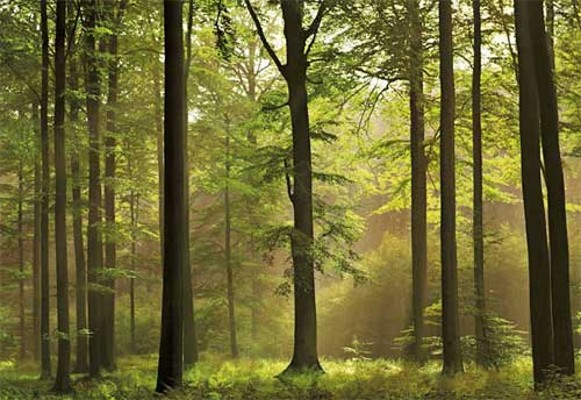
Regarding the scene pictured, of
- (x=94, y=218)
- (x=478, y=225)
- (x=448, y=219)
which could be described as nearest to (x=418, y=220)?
(x=478, y=225)

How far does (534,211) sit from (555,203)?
0.38 meters

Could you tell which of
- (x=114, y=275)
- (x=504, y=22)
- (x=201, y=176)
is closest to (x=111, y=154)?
(x=114, y=275)

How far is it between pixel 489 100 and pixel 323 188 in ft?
39.2

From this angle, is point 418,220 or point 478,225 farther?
point 418,220

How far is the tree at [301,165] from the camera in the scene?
14.7 m

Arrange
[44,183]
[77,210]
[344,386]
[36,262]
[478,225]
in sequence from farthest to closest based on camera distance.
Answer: [36,262] < [77,210] < [44,183] < [478,225] < [344,386]

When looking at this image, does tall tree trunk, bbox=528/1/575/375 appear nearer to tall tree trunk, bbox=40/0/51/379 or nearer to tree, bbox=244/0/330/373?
tree, bbox=244/0/330/373

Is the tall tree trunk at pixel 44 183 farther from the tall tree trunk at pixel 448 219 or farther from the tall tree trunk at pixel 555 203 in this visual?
the tall tree trunk at pixel 555 203

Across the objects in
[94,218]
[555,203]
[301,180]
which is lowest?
[555,203]

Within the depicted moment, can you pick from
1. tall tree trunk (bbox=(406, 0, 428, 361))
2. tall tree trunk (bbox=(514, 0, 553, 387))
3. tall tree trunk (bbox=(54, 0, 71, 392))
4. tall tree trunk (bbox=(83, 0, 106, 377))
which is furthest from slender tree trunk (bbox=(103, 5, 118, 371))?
tall tree trunk (bbox=(514, 0, 553, 387))

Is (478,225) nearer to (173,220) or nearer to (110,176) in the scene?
(173,220)

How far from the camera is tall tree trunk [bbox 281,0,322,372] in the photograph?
14695mm

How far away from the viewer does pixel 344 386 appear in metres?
11.7

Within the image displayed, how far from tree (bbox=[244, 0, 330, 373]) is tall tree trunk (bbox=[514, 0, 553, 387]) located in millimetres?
Result: 5218
